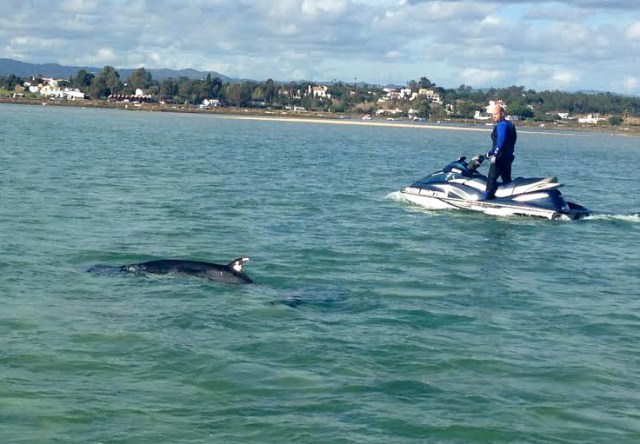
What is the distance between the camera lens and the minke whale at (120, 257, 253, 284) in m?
14.1

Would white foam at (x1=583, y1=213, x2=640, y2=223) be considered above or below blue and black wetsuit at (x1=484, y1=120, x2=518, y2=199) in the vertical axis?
below

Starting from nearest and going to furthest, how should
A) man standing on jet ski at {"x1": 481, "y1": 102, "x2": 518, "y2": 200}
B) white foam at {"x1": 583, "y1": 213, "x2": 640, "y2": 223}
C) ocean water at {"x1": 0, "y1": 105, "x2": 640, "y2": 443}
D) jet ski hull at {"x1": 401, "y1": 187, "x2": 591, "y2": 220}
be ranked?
1. ocean water at {"x1": 0, "y1": 105, "x2": 640, "y2": 443}
2. man standing on jet ski at {"x1": 481, "y1": 102, "x2": 518, "y2": 200}
3. jet ski hull at {"x1": 401, "y1": 187, "x2": 591, "y2": 220}
4. white foam at {"x1": 583, "y1": 213, "x2": 640, "y2": 223}

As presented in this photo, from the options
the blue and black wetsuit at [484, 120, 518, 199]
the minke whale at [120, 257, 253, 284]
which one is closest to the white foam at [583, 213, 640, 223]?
the blue and black wetsuit at [484, 120, 518, 199]

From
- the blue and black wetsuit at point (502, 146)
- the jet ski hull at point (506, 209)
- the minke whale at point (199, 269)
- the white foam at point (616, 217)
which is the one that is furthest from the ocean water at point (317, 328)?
the blue and black wetsuit at point (502, 146)

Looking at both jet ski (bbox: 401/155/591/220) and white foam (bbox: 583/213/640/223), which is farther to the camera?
white foam (bbox: 583/213/640/223)

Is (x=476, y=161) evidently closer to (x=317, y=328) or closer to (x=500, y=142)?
(x=500, y=142)

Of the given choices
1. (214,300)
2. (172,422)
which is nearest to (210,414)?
(172,422)

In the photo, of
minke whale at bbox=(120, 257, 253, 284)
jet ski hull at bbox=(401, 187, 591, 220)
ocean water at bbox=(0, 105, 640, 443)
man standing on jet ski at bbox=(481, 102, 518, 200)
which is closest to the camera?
ocean water at bbox=(0, 105, 640, 443)

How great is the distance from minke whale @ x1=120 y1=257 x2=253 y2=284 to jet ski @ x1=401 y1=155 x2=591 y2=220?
11.0 meters

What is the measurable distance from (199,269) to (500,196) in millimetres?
11943

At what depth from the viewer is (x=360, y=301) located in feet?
46.2

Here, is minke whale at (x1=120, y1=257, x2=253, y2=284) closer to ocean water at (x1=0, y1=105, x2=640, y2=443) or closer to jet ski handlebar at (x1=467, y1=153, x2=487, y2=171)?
ocean water at (x1=0, y1=105, x2=640, y2=443)

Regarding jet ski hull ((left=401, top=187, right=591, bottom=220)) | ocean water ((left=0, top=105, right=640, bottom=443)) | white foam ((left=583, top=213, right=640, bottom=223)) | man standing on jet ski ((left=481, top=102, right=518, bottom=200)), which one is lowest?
ocean water ((left=0, top=105, right=640, bottom=443))

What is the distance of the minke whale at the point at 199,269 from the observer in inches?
557
